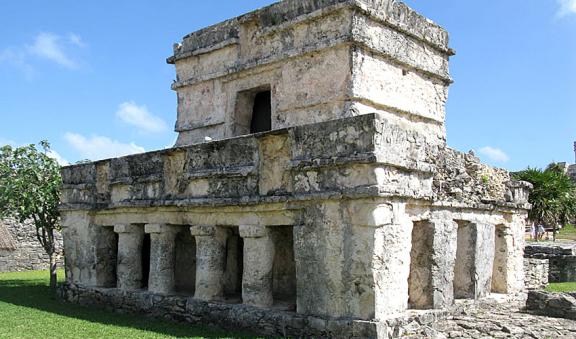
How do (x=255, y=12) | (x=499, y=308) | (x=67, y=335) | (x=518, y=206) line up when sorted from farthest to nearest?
(x=255, y=12)
(x=518, y=206)
(x=499, y=308)
(x=67, y=335)

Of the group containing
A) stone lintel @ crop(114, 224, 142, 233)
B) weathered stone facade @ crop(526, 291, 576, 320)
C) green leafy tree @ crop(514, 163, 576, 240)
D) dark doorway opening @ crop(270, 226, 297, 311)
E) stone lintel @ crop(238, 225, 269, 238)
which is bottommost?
weathered stone facade @ crop(526, 291, 576, 320)

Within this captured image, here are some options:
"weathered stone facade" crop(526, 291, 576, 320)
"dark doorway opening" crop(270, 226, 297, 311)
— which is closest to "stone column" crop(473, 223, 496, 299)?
"weathered stone facade" crop(526, 291, 576, 320)

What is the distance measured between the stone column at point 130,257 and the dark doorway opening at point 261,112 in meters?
2.97

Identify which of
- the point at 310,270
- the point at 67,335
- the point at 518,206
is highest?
the point at 518,206

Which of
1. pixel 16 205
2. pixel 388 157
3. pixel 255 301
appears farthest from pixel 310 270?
pixel 16 205

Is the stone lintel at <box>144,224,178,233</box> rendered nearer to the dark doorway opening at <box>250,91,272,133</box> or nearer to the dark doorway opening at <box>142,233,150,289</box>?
the dark doorway opening at <box>142,233,150,289</box>

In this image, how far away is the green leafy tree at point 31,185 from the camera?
12320mm

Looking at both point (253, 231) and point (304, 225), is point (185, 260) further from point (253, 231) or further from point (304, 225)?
point (304, 225)

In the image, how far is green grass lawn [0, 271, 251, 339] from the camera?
725 cm

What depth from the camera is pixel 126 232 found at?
9.69m

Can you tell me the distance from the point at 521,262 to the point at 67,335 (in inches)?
297

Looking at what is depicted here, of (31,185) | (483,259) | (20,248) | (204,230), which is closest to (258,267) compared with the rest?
(204,230)

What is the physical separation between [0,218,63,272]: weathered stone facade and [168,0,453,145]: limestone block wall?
11.2 metres

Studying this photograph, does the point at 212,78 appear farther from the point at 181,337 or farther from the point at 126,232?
the point at 181,337
